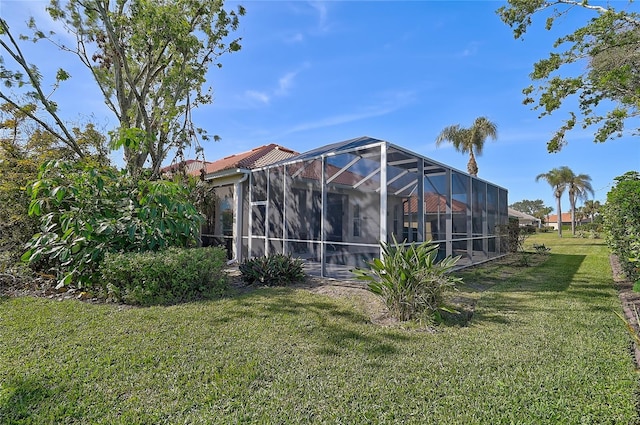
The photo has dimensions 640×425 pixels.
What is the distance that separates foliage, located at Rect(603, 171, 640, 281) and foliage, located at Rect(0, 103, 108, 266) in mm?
12011

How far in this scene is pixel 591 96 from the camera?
10391mm

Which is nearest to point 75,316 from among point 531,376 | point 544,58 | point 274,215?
point 274,215

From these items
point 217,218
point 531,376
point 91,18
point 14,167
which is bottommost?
point 531,376

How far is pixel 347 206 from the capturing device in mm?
8039

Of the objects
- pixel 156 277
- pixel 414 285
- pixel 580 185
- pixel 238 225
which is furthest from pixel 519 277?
pixel 580 185

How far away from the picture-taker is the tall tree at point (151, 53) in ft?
26.6

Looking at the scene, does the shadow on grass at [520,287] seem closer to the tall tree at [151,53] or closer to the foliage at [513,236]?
the foliage at [513,236]

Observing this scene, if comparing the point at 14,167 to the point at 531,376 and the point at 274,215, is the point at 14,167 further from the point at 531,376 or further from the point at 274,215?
the point at 531,376

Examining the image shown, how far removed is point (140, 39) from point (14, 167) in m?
4.65

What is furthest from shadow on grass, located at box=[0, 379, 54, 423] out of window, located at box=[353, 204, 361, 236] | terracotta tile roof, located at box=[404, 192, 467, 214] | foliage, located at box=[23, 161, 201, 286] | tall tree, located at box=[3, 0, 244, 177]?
terracotta tile roof, located at box=[404, 192, 467, 214]

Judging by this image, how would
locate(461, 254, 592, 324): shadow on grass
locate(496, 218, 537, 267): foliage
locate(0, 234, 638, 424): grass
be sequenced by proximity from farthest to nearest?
locate(496, 218, 537, 267): foliage
locate(461, 254, 592, 324): shadow on grass
locate(0, 234, 638, 424): grass

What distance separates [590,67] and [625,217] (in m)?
6.21

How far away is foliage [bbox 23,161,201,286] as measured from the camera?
5.98 metres

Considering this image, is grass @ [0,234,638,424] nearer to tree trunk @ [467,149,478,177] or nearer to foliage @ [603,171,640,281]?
foliage @ [603,171,640,281]
